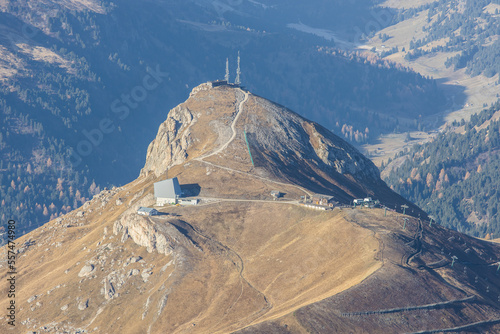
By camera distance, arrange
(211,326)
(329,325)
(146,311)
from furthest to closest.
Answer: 1. (146,311)
2. (211,326)
3. (329,325)

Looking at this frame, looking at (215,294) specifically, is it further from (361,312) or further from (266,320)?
(361,312)

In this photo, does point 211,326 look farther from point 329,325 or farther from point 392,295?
point 392,295

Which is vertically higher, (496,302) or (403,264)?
(403,264)

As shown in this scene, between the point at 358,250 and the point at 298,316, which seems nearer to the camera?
the point at 298,316

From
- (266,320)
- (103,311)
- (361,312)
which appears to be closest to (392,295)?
(361,312)

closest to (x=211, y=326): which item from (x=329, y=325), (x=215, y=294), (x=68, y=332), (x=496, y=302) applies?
(x=215, y=294)

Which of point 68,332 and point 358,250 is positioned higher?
point 358,250

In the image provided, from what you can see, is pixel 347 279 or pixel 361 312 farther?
pixel 347 279

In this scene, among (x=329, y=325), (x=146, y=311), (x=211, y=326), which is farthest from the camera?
(x=146, y=311)

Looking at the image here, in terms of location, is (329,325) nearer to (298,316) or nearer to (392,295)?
(298,316)
